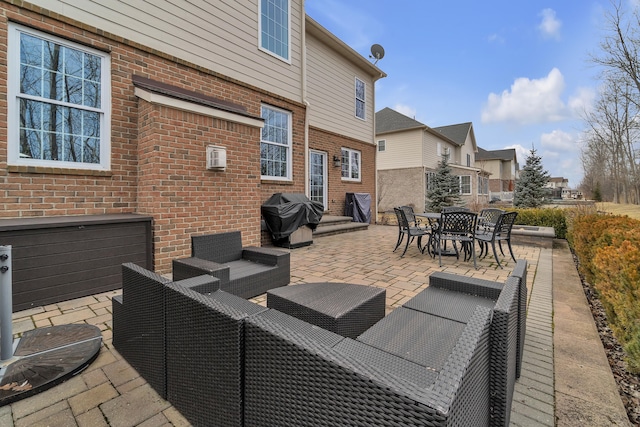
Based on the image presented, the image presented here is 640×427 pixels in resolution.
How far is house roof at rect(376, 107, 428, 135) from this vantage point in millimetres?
17466

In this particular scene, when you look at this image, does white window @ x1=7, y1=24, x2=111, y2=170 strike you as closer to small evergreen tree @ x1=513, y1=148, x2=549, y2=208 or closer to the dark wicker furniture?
the dark wicker furniture

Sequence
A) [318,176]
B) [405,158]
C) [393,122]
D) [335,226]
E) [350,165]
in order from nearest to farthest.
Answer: [335,226], [318,176], [350,165], [405,158], [393,122]

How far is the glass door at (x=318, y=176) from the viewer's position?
899cm

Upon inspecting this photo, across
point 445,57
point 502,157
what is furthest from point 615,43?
point 502,157

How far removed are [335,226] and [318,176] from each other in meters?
1.74

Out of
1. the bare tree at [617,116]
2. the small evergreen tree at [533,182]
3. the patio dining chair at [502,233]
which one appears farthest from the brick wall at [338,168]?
the bare tree at [617,116]

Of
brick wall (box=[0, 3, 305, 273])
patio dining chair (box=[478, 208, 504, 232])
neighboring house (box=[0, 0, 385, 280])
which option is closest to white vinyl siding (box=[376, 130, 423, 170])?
patio dining chair (box=[478, 208, 504, 232])

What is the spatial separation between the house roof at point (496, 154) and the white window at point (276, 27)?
1495 inches

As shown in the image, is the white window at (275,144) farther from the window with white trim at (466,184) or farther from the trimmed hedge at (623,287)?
the window with white trim at (466,184)

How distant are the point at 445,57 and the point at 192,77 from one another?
11.5 metres

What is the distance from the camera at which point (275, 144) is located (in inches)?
287

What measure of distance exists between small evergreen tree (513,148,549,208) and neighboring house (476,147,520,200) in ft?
77.8

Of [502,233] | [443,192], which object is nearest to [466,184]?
[443,192]

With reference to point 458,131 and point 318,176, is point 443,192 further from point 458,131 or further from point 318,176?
point 458,131
